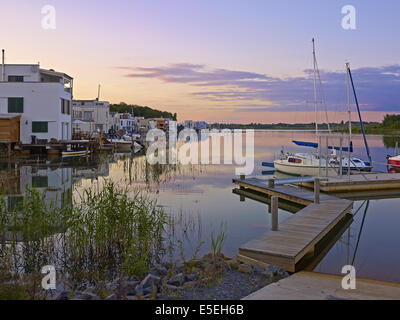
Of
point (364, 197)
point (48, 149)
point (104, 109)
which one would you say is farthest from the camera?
point (104, 109)

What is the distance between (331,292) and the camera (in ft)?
21.6

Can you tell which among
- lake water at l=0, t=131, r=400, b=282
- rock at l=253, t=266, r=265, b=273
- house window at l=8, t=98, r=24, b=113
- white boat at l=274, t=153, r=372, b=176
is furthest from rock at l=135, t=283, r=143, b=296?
house window at l=8, t=98, r=24, b=113

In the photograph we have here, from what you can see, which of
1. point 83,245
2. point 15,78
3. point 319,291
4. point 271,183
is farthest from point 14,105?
point 319,291

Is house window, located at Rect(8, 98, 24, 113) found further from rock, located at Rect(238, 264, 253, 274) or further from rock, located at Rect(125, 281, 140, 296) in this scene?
rock, located at Rect(238, 264, 253, 274)

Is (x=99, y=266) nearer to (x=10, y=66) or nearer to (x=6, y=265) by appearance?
(x=6, y=265)

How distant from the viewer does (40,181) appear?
22422 mm

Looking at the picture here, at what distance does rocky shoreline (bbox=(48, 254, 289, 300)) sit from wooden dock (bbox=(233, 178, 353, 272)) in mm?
342

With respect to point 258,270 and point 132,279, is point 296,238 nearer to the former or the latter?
point 258,270

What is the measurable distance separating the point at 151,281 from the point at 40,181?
1728cm

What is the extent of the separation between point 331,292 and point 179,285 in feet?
8.58

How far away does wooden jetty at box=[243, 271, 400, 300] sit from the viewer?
20.8 feet

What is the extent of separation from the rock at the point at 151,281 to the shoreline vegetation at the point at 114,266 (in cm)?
1

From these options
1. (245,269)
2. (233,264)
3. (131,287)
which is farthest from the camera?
(233,264)
